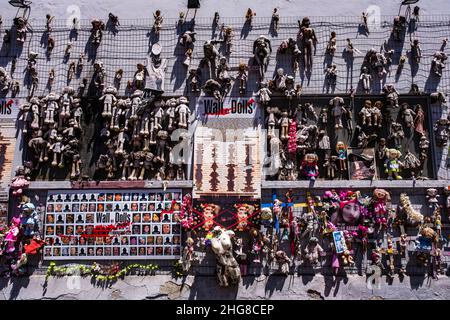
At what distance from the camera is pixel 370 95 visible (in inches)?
482

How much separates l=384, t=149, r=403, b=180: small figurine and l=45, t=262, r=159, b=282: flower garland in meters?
6.85

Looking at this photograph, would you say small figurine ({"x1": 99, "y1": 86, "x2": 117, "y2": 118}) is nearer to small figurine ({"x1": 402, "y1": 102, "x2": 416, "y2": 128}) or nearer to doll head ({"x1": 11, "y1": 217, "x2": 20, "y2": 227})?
doll head ({"x1": 11, "y1": 217, "x2": 20, "y2": 227})

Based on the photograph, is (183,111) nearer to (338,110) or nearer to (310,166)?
(310,166)

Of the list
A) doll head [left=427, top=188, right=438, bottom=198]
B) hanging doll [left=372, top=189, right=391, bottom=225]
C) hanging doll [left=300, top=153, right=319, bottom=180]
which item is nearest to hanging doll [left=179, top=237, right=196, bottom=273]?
hanging doll [left=300, top=153, right=319, bottom=180]

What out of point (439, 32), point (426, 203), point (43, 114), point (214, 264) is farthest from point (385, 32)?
point (43, 114)

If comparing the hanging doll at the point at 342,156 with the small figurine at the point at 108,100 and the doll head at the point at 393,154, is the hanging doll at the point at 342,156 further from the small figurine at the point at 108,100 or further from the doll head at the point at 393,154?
the small figurine at the point at 108,100

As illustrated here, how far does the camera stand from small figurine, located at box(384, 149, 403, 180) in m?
11.6

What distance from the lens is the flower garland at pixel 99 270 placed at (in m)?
11.3

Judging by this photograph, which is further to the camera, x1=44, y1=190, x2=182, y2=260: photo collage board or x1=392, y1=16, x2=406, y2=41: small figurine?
x1=392, y1=16, x2=406, y2=41: small figurine

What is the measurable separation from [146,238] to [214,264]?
197cm

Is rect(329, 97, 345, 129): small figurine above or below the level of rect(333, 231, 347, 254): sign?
above

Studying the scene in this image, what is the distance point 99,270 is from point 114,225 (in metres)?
1.25

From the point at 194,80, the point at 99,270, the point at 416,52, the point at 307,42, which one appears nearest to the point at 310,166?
the point at 307,42

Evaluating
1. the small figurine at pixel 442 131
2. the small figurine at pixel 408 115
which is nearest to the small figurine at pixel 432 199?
the small figurine at pixel 442 131
